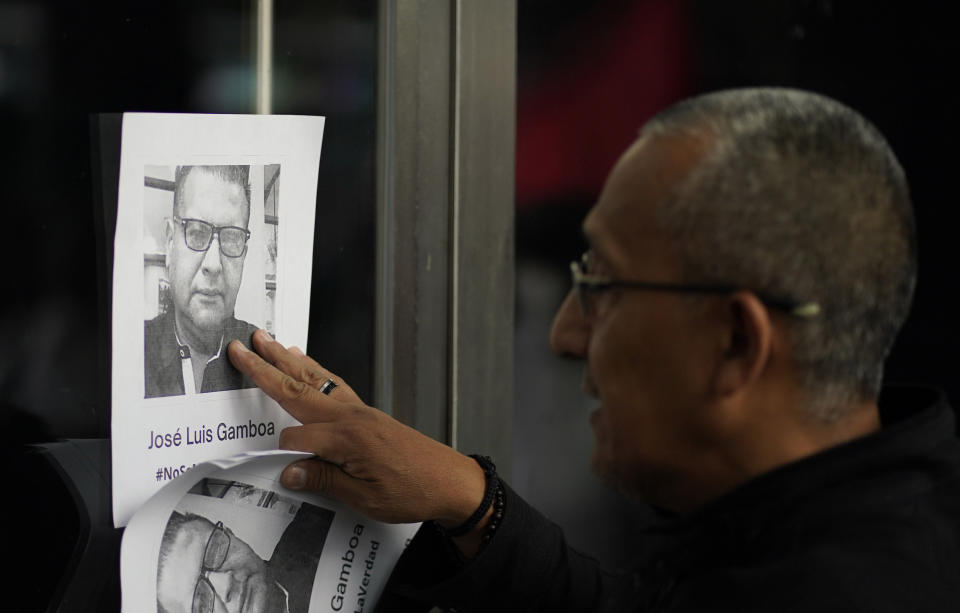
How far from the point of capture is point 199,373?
39.0 inches

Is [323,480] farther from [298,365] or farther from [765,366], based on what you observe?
[765,366]

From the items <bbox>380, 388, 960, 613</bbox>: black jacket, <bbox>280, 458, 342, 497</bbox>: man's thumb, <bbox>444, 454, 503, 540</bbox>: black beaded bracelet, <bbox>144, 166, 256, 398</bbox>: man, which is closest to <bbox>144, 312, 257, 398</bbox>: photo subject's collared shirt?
<bbox>144, 166, 256, 398</bbox>: man

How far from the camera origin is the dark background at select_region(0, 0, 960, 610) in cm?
85

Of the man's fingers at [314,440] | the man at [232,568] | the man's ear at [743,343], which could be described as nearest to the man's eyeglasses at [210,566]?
the man at [232,568]

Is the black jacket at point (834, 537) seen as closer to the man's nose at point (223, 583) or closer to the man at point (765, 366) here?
the man at point (765, 366)

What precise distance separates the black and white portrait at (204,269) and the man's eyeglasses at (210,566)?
5.6 inches

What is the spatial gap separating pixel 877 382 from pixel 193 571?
0.66 meters

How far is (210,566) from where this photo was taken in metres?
0.99

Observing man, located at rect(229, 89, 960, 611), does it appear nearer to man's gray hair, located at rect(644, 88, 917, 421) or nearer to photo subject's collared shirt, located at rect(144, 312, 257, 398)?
man's gray hair, located at rect(644, 88, 917, 421)

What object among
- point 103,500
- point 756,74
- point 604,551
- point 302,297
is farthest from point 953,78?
point 103,500

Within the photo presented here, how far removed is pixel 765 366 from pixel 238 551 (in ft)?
1.75

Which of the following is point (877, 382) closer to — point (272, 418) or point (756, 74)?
point (272, 418)

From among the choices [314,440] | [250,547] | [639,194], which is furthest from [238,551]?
[639,194]

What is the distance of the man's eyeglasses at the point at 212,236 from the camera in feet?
3.15
